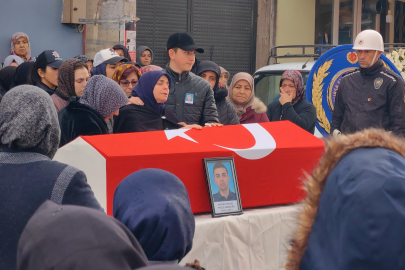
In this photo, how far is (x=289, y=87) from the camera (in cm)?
492

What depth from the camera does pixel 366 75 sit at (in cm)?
447

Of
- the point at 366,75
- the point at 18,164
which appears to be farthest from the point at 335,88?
the point at 18,164

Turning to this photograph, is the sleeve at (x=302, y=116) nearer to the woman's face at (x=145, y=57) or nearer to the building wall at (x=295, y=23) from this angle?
the woman's face at (x=145, y=57)

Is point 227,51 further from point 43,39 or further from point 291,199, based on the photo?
point 291,199

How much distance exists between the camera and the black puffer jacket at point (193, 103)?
3.90 metres

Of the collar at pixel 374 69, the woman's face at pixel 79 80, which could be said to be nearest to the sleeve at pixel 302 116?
the collar at pixel 374 69

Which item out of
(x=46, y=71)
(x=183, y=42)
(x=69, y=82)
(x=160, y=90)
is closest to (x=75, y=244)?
(x=160, y=90)

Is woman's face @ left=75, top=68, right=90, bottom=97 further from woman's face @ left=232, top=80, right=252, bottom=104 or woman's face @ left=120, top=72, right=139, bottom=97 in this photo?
woman's face @ left=232, top=80, right=252, bottom=104

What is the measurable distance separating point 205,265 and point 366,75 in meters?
2.59

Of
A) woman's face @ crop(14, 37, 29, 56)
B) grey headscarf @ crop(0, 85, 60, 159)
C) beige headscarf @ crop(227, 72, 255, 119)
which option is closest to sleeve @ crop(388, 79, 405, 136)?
beige headscarf @ crop(227, 72, 255, 119)

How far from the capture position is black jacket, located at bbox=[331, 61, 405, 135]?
14.1 feet

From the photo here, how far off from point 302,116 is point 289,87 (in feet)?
1.22

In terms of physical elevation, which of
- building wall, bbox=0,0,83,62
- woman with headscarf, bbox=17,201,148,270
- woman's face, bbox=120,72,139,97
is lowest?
woman with headscarf, bbox=17,201,148,270

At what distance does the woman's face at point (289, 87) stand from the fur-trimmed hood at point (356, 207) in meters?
3.80
